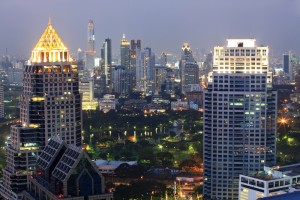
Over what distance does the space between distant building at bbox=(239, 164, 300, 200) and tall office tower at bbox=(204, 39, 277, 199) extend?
4.25 feet

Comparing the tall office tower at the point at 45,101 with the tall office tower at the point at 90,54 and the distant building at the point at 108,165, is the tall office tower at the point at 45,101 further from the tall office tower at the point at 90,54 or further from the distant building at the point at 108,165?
the tall office tower at the point at 90,54

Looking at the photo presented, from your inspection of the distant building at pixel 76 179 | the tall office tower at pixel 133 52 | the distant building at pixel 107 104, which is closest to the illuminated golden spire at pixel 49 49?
the distant building at pixel 76 179

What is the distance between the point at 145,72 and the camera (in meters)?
26.4

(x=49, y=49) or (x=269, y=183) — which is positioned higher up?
(x=49, y=49)

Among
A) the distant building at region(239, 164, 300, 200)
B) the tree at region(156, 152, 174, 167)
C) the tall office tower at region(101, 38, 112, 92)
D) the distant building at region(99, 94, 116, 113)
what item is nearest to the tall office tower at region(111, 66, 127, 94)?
the tall office tower at region(101, 38, 112, 92)

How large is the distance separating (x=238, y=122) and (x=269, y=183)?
1867mm

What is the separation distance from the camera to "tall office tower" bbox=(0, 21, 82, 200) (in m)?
7.72

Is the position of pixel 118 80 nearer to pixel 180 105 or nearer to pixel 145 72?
pixel 145 72

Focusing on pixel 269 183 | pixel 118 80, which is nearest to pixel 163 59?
pixel 118 80

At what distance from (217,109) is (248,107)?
1.40 feet

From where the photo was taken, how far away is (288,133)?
14094mm

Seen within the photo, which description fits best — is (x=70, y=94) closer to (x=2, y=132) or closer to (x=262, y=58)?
(x=262, y=58)

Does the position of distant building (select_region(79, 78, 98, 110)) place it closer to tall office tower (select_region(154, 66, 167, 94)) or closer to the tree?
tall office tower (select_region(154, 66, 167, 94))

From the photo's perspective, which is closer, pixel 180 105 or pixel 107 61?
pixel 180 105
